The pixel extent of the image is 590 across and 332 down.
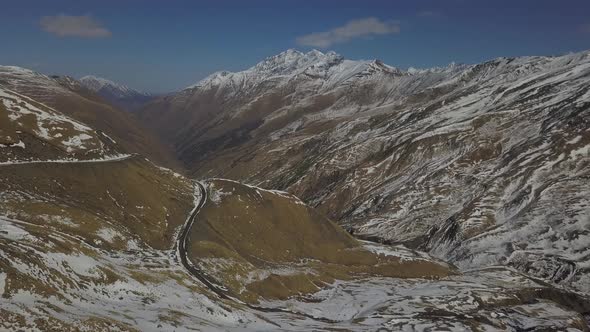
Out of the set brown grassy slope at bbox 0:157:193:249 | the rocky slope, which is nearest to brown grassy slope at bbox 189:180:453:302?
the rocky slope

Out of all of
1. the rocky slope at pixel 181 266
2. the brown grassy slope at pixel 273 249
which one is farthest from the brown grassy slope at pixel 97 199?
the brown grassy slope at pixel 273 249

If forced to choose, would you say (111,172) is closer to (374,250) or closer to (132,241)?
(132,241)

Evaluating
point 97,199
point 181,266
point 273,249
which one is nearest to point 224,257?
point 181,266

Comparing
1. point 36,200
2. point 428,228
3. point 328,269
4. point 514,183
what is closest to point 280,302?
point 328,269

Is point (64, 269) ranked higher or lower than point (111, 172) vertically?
lower

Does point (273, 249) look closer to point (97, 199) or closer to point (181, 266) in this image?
point (181, 266)

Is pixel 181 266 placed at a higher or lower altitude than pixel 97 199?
lower

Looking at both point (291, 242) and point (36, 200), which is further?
point (291, 242)

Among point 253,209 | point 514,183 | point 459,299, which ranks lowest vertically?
point 459,299
